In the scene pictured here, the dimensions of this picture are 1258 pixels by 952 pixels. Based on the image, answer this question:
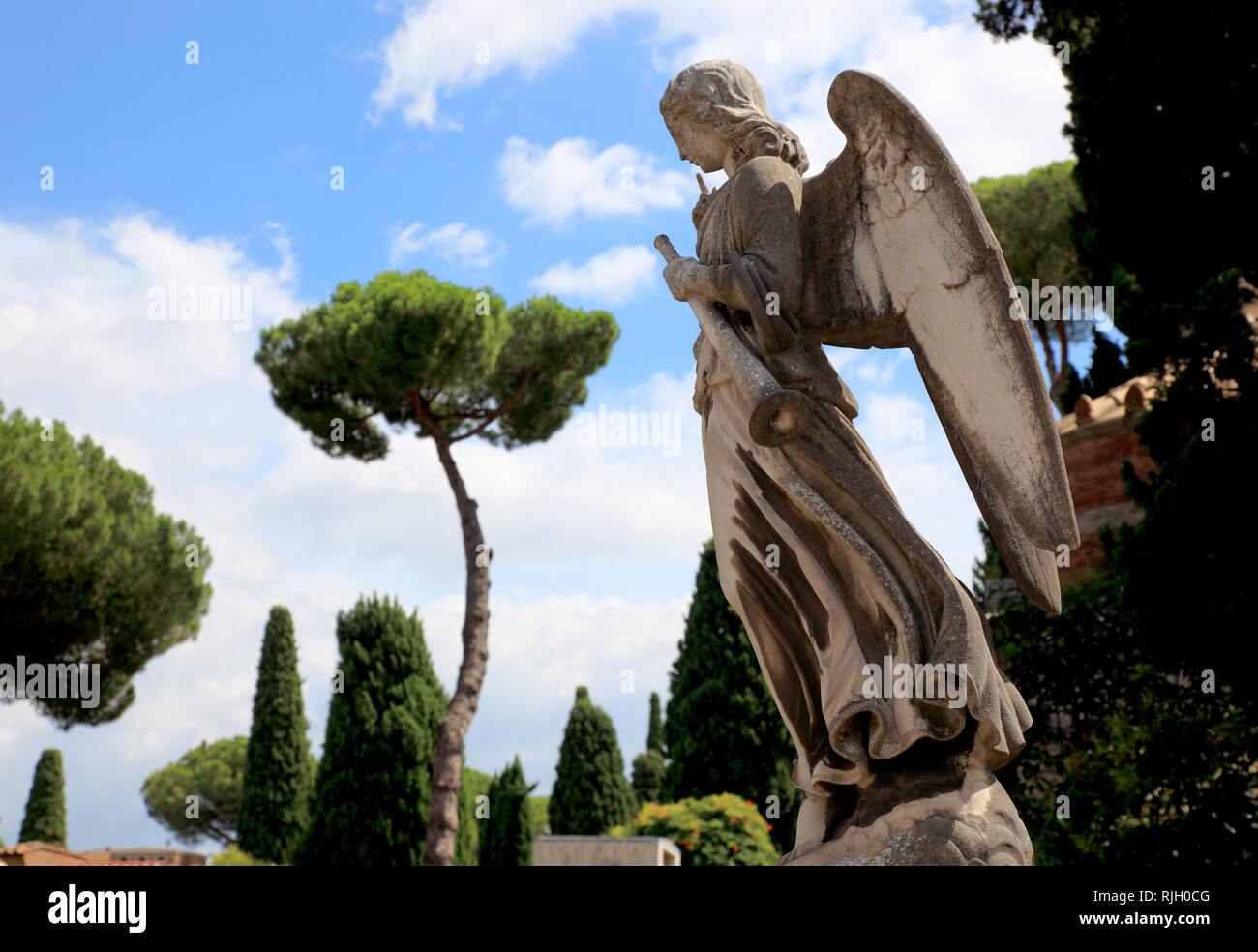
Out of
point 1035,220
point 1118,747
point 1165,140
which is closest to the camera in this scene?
point 1118,747

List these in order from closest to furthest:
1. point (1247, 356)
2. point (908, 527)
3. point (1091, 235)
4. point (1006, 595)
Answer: point (908, 527), point (1247, 356), point (1091, 235), point (1006, 595)

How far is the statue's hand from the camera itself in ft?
12.3

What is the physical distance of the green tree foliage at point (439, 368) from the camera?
18547 millimetres

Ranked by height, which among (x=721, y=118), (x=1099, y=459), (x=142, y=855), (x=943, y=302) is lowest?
(x=142, y=855)

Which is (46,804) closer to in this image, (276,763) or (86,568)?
(276,763)

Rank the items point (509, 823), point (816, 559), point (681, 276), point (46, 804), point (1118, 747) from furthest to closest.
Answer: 1. point (46, 804)
2. point (509, 823)
3. point (1118, 747)
4. point (681, 276)
5. point (816, 559)

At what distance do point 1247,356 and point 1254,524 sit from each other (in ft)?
4.35

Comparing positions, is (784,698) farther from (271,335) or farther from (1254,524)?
(271,335)

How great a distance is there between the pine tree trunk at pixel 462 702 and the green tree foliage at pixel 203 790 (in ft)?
59.1

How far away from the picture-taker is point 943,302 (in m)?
A: 3.55

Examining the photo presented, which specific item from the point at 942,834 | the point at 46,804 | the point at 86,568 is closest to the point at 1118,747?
the point at 942,834

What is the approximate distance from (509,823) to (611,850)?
225 inches
